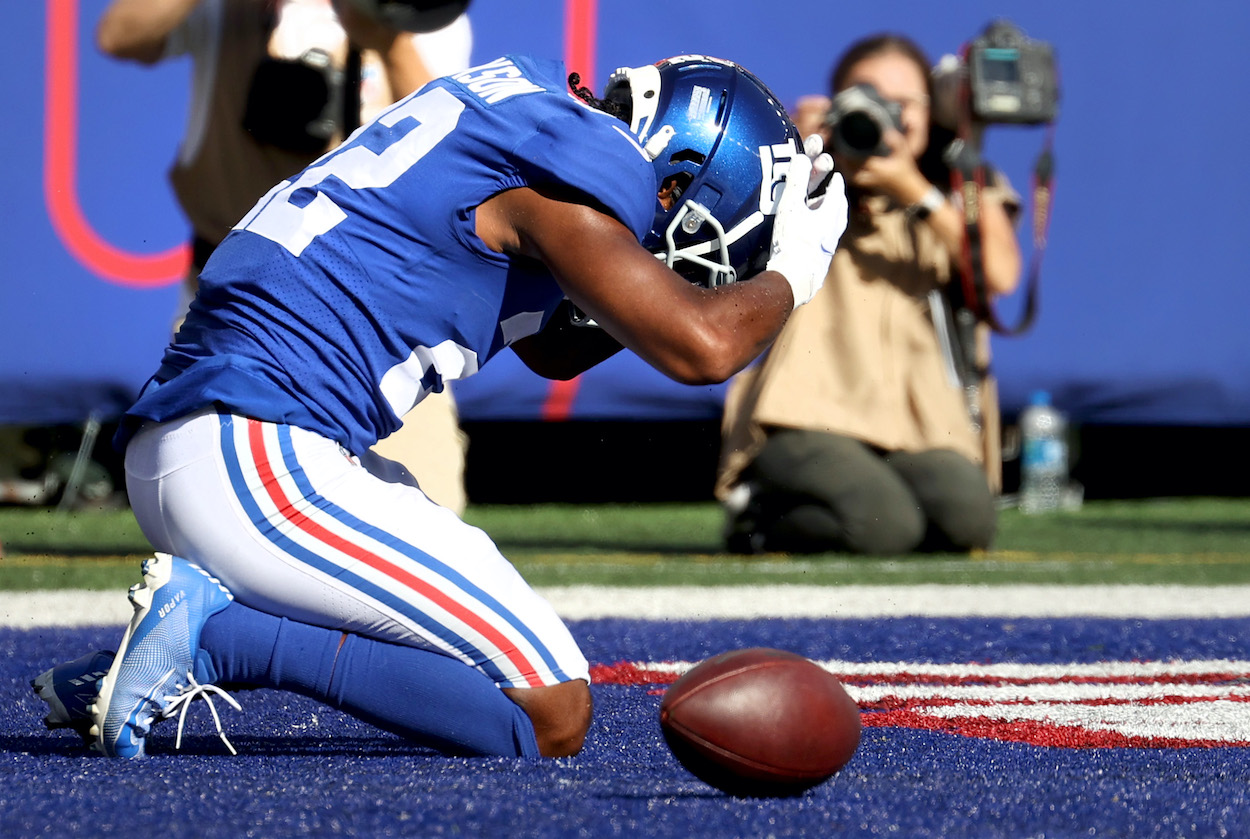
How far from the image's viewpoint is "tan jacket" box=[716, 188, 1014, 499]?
212 inches

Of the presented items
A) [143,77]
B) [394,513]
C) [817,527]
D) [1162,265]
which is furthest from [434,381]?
[1162,265]

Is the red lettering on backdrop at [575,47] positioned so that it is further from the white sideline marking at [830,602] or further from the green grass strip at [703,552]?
the white sideline marking at [830,602]

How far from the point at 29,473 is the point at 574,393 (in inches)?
93.6

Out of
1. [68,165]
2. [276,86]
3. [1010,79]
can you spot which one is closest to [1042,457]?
[1010,79]

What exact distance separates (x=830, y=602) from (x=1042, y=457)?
13.7ft

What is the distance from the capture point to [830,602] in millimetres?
4020

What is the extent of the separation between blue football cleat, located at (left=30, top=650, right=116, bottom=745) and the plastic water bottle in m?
6.07

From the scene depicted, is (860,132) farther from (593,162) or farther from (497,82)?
(593,162)

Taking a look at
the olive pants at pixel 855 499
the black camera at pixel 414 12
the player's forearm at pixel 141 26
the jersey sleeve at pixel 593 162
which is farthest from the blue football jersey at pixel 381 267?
the olive pants at pixel 855 499

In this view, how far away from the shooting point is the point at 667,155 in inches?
90.1

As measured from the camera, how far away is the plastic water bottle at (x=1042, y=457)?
25.0 ft

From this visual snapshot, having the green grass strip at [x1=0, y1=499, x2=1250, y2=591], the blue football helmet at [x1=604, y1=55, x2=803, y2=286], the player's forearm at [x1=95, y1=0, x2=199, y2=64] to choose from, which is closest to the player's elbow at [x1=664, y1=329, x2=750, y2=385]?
the blue football helmet at [x1=604, y1=55, x2=803, y2=286]

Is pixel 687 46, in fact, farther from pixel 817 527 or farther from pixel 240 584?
pixel 240 584

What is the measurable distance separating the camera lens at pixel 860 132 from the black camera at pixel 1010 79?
2.00 feet
